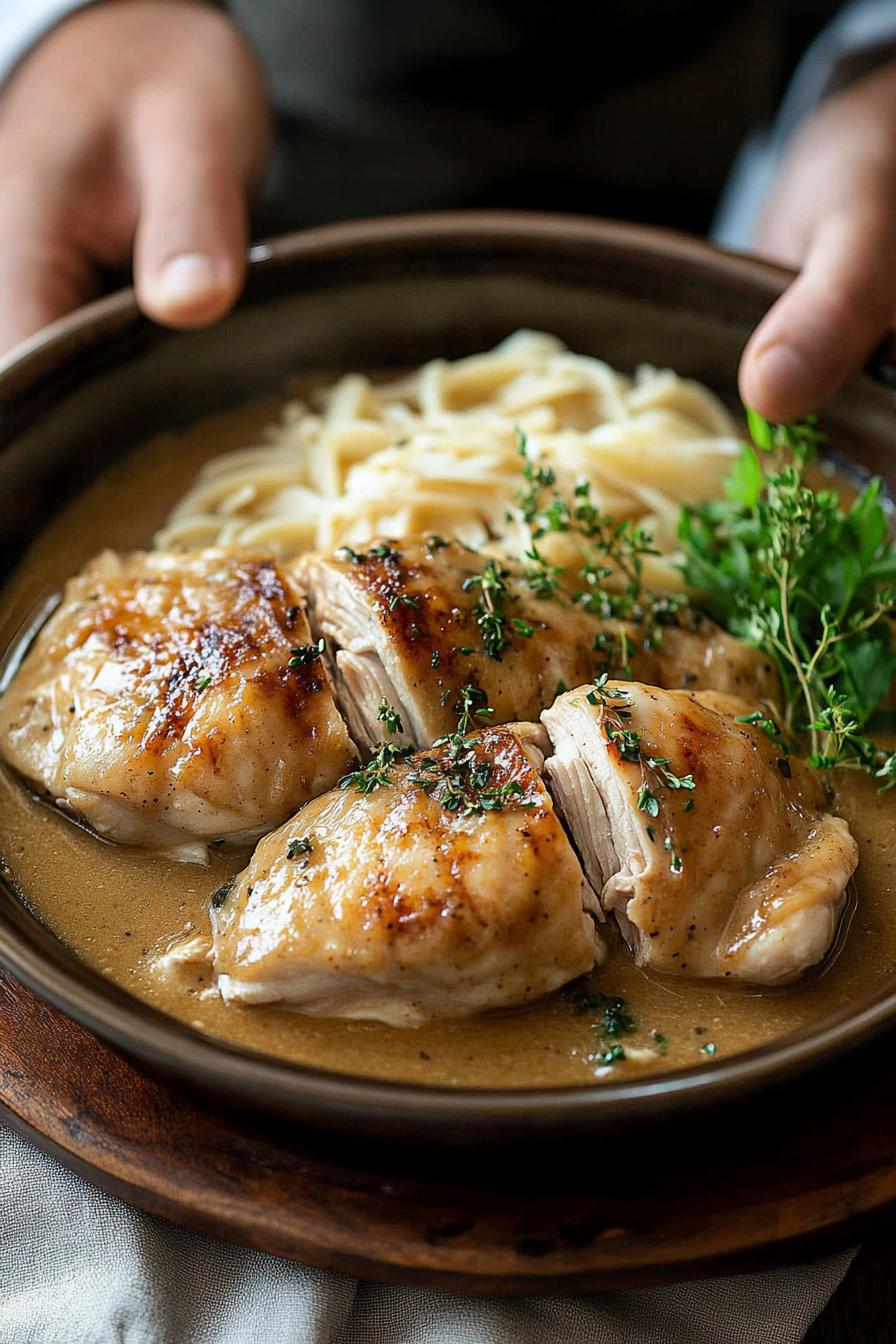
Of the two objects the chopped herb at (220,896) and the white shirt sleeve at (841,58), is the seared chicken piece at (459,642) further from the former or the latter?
the white shirt sleeve at (841,58)

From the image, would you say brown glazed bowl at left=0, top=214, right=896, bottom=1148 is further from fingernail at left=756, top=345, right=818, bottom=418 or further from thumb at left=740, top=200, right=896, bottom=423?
fingernail at left=756, top=345, right=818, bottom=418

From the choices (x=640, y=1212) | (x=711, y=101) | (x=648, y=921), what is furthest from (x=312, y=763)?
(x=711, y=101)

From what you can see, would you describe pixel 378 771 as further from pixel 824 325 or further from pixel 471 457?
pixel 824 325

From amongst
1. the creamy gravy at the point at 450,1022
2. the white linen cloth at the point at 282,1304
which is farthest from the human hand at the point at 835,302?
the white linen cloth at the point at 282,1304

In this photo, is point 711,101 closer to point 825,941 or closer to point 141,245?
point 141,245

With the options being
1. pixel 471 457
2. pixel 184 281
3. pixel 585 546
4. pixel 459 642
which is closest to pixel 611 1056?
pixel 459 642

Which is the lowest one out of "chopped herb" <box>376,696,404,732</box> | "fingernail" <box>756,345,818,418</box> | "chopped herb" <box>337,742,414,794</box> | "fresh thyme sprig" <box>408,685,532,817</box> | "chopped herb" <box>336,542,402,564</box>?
"chopped herb" <box>337,742,414,794</box>

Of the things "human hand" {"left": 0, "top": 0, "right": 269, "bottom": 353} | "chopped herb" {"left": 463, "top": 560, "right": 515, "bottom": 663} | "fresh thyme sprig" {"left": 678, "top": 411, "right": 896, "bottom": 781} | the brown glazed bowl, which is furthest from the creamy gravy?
"human hand" {"left": 0, "top": 0, "right": 269, "bottom": 353}
